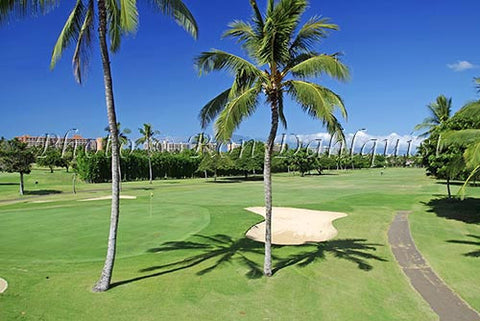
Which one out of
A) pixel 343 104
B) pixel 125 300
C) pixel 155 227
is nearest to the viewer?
pixel 125 300

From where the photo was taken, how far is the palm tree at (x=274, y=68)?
33.5 feet

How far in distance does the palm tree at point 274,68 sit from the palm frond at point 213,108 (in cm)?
12

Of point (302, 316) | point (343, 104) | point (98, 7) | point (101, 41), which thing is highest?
point (98, 7)

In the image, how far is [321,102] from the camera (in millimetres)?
9898

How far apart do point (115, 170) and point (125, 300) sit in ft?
11.0

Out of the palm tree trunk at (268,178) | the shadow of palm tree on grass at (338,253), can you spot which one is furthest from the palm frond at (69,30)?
the shadow of palm tree on grass at (338,253)

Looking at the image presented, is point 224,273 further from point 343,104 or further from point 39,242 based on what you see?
point 39,242

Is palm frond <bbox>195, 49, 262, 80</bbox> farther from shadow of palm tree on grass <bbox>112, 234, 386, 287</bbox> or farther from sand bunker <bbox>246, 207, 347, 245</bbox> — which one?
sand bunker <bbox>246, 207, 347, 245</bbox>

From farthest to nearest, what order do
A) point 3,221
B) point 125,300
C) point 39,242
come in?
point 3,221 < point 39,242 < point 125,300

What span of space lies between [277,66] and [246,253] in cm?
758

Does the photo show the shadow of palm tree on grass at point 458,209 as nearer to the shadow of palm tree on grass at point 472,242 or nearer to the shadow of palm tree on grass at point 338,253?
the shadow of palm tree on grass at point 472,242

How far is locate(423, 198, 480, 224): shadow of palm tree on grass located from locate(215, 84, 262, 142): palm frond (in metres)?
18.9

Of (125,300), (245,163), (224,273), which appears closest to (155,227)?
(224,273)

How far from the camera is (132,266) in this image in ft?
39.0
